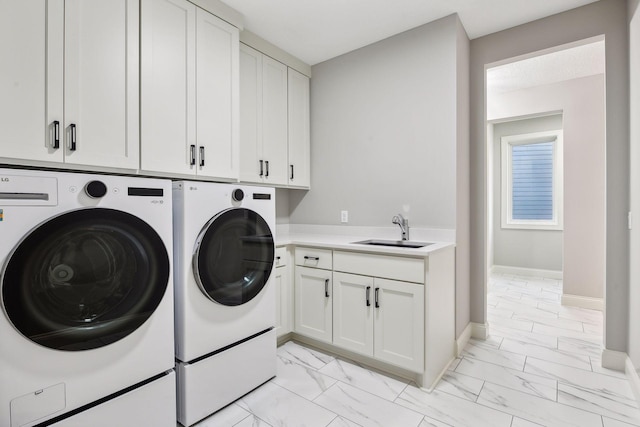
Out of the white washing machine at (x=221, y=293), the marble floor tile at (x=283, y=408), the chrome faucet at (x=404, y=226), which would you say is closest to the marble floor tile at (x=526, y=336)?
the chrome faucet at (x=404, y=226)

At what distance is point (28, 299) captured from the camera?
114 cm

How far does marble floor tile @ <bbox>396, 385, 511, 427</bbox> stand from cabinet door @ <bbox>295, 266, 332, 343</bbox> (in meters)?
0.69

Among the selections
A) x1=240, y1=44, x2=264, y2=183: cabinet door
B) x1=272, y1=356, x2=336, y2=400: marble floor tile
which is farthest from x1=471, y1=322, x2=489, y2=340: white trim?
x1=240, y1=44, x2=264, y2=183: cabinet door

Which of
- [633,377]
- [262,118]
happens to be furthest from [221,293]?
[633,377]

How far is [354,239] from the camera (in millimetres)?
2705

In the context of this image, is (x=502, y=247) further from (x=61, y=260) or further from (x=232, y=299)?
(x=61, y=260)

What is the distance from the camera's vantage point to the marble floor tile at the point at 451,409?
1.67 metres

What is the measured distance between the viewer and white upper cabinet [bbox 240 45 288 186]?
259 cm

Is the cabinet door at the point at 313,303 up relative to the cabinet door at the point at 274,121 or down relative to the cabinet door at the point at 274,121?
down

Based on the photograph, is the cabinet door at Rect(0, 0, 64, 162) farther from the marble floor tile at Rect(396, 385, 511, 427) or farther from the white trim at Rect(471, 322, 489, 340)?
the white trim at Rect(471, 322, 489, 340)

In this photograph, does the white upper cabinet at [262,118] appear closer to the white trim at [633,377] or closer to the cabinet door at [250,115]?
the cabinet door at [250,115]

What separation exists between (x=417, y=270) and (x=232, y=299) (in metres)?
1.08

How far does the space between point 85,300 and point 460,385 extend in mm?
2053

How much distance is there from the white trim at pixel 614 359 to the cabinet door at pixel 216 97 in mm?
2808
